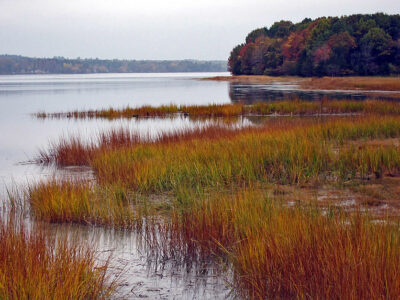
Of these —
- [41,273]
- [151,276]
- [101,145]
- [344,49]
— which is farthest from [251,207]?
[344,49]

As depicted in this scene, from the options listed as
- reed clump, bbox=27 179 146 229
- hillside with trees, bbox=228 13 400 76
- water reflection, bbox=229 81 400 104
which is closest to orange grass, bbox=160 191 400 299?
reed clump, bbox=27 179 146 229

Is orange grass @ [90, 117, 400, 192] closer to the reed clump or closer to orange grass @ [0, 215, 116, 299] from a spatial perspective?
the reed clump

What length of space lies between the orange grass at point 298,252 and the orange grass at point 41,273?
1.39 m

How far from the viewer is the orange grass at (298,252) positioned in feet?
13.9

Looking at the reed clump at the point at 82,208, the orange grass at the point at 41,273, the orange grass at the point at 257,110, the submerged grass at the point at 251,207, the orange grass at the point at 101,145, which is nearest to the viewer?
the orange grass at the point at 41,273

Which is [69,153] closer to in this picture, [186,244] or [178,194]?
[178,194]

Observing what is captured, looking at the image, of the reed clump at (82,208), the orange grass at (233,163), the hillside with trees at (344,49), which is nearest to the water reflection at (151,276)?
the reed clump at (82,208)

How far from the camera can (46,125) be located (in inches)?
1016

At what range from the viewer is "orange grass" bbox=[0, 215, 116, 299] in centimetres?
418

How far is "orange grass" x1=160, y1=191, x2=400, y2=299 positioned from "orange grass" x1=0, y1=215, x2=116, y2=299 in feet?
4.55

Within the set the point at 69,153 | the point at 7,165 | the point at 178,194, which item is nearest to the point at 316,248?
the point at 178,194

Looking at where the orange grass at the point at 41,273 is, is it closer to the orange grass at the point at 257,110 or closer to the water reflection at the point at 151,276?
the water reflection at the point at 151,276

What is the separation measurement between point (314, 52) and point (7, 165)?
3057 inches

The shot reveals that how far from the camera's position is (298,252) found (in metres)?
4.82
